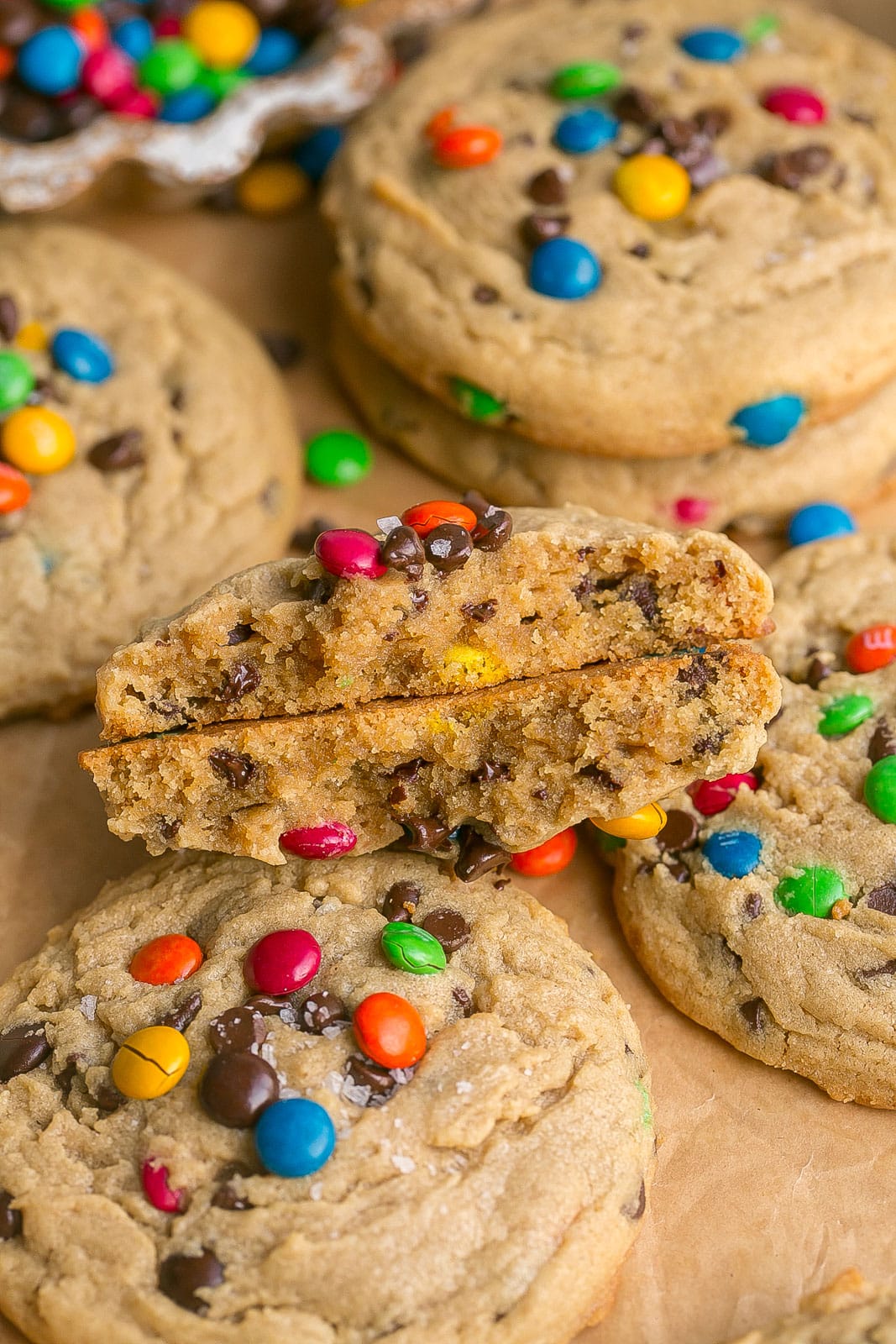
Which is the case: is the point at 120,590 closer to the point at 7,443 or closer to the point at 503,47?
the point at 7,443

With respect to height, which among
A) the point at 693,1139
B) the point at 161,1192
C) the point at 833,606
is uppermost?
the point at 833,606

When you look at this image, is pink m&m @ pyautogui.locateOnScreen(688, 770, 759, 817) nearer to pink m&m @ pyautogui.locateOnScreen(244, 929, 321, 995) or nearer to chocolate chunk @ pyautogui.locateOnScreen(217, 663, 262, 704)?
pink m&m @ pyautogui.locateOnScreen(244, 929, 321, 995)

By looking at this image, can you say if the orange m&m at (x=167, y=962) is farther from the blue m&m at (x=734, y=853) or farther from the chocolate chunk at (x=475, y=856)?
the blue m&m at (x=734, y=853)

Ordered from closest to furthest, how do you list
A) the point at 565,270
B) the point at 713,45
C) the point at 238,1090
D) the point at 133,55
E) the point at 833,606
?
the point at 238,1090, the point at 833,606, the point at 565,270, the point at 713,45, the point at 133,55

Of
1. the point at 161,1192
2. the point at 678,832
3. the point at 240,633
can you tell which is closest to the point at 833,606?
the point at 678,832

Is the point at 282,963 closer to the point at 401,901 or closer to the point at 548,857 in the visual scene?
the point at 401,901

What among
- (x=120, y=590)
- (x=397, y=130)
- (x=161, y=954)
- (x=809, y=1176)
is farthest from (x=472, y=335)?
(x=809, y=1176)
